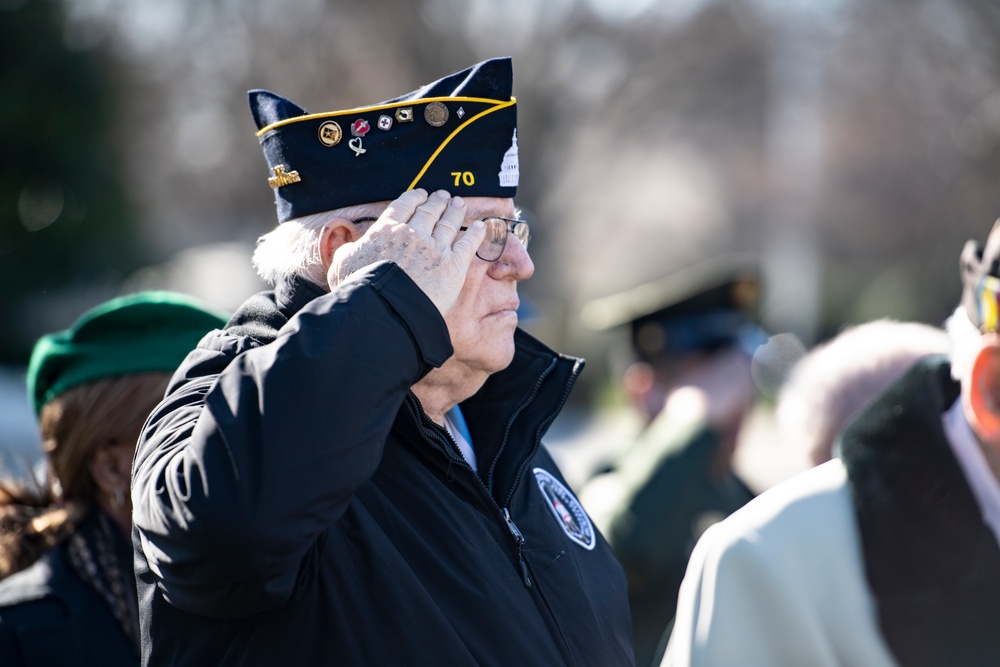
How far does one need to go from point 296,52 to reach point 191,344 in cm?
2325

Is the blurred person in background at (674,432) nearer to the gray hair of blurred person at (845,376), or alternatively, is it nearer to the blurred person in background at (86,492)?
the gray hair of blurred person at (845,376)

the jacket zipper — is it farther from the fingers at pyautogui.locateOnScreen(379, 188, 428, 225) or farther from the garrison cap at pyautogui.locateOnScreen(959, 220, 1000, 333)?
the garrison cap at pyautogui.locateOnScreen(959, 220, 1000, 333)

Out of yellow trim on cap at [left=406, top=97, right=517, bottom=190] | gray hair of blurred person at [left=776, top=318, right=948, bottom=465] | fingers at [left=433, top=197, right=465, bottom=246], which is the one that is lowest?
gray hair of blurred person at [left=776, top=318, right=948, bottom=465]

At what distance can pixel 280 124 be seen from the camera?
7.97 feet

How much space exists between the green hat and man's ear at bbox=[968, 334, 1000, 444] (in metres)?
2.01

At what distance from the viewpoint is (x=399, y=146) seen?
238cm

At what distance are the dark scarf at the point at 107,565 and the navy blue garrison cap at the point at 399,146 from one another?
104 centimetres

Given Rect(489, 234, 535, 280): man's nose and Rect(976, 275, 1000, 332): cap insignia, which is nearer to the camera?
Rect(976, 275, 1000, 332): cap insignia

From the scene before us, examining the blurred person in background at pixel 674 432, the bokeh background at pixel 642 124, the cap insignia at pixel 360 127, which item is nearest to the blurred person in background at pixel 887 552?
the cap insignia at pixel 360 127

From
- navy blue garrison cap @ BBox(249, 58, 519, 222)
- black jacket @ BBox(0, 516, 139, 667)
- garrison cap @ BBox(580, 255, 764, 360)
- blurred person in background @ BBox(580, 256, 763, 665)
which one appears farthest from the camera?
garrison cap @ BBox(580, 255, 764, 360)

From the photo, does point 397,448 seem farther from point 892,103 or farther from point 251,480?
point 892,103

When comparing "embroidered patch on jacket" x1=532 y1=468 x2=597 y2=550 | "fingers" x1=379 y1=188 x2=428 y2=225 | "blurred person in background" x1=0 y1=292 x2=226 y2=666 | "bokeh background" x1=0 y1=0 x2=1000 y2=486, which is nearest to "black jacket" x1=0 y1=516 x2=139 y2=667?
"blurred person in background" x1=0 y1=292 x2=226 y2=666

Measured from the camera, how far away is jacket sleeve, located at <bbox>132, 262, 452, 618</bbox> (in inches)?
68.8

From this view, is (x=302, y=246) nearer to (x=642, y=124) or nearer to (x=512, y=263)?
(x=512, y=263)
